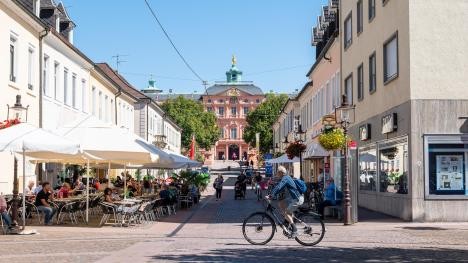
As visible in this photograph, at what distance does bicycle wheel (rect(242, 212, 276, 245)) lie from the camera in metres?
14.8

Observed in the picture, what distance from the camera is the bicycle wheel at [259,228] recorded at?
1478 centimetres

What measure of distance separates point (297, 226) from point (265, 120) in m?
94.1

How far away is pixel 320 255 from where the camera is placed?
12914 millimetres

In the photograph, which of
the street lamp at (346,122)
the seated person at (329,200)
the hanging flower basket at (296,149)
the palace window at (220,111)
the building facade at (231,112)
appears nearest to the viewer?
the street lamp at (346,122)

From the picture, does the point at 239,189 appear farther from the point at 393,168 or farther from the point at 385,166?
the point at 393,168

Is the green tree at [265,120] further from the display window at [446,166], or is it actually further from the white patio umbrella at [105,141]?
the white patio umbrella at [105,141]

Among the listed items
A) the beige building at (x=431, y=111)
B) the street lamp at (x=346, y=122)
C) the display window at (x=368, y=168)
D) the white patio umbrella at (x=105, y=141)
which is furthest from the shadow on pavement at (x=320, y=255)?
the display window at (x=368, y=168)

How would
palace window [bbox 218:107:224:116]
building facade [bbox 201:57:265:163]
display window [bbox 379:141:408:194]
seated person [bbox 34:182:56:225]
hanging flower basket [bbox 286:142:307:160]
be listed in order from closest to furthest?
seated person [bbox 34:182:56:225] → display window [bbox 379:141:408:194] → hanging flower basket [bbox 286:142:307:160] → building facade [bbox 201:57:265:163] → palace window [bbox 218:107:224:116]

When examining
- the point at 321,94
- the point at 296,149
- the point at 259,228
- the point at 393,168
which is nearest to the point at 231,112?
the point at 321,94

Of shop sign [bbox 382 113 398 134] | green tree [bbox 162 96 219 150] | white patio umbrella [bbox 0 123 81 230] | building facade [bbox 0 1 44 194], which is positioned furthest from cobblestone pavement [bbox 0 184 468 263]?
green tree [bbox 162 96 219 150]

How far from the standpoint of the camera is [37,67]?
2764 cm

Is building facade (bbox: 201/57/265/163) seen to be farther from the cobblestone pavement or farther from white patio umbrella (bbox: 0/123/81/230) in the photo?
white patio umbrella (bbox: 0/123/81/230)

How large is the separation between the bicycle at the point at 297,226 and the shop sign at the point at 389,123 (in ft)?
29.2

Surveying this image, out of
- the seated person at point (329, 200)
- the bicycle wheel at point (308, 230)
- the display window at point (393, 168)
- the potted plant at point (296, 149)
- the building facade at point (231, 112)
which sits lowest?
the bicycle wheel at point (308, 230)
